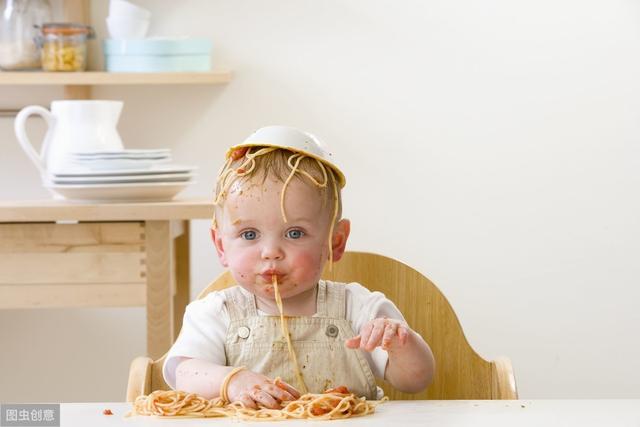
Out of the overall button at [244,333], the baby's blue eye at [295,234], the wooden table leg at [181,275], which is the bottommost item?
the wooden table leg at [181,275]

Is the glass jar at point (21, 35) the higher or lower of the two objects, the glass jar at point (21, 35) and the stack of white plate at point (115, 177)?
the higher

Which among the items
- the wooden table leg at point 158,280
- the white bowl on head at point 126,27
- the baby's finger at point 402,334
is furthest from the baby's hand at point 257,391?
the white bowl on head at point 126,27

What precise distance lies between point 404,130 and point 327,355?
4.57 feet

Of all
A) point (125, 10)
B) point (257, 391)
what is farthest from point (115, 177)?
point (257, 391)

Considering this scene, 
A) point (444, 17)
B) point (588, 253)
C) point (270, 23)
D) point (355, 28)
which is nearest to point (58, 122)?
point (270, 23)

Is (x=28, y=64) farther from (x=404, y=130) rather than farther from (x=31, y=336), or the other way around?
(x=404, y=130)

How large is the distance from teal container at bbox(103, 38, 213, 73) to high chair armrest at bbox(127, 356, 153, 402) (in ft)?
3.75

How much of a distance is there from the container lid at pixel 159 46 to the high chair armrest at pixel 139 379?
115cm

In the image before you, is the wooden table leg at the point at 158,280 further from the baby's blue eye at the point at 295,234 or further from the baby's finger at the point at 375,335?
the baby's finger at the point at 375,335

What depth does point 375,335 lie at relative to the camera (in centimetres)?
100

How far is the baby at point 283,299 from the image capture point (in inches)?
43.9

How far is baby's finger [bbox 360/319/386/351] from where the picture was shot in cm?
99

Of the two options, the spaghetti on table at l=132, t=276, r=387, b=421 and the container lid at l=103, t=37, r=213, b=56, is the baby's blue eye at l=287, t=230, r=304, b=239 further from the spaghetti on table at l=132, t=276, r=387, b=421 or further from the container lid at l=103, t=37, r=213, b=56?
the container lid at l=103, t=37, r=213, b=56

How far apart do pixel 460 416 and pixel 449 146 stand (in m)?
1.61
